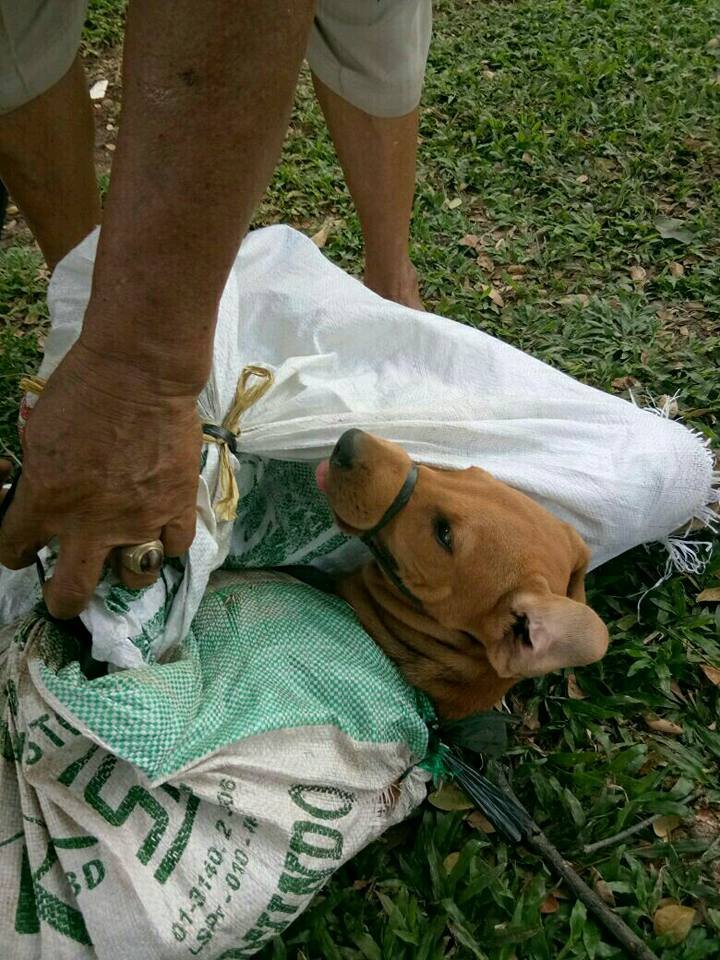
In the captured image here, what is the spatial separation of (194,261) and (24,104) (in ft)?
4.78

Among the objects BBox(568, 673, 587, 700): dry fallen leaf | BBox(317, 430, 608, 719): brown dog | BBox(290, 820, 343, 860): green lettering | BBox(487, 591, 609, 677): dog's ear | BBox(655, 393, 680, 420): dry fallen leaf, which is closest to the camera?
BBox(290, 820, 343, 860): green lettering

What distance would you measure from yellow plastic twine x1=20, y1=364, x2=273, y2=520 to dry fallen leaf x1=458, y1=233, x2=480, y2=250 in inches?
91.7

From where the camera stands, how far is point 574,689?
10.1ft

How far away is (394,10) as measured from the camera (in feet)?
10.3

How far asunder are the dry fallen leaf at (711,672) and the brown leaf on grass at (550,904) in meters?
0.95

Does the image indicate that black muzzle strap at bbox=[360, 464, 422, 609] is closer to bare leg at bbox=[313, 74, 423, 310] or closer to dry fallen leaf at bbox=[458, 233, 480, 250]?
bare leg at bbox=[313, 74, 423, 310]

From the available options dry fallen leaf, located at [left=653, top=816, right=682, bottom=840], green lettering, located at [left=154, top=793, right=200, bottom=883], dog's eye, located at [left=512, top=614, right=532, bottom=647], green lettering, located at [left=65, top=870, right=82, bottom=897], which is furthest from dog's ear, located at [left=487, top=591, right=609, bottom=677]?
green lettering, located at [left=65, top=870, right=82, bottom=897]

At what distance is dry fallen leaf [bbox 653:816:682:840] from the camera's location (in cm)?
277

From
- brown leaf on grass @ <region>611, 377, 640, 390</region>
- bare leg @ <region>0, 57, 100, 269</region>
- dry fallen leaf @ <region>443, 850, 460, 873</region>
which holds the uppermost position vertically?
bare leg @ <region>0, 57, 100, 269</region>

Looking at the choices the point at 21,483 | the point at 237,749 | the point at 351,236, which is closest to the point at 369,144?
the point at 351,236

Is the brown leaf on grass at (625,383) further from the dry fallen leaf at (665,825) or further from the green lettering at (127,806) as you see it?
the green lettering at (127,806)

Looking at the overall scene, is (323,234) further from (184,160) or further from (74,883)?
(74,883)

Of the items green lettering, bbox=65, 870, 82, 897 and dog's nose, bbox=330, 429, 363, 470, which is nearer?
green lettering, bbox=65, 870, 82, 897

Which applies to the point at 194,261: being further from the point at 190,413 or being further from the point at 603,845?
the point at 603,845
